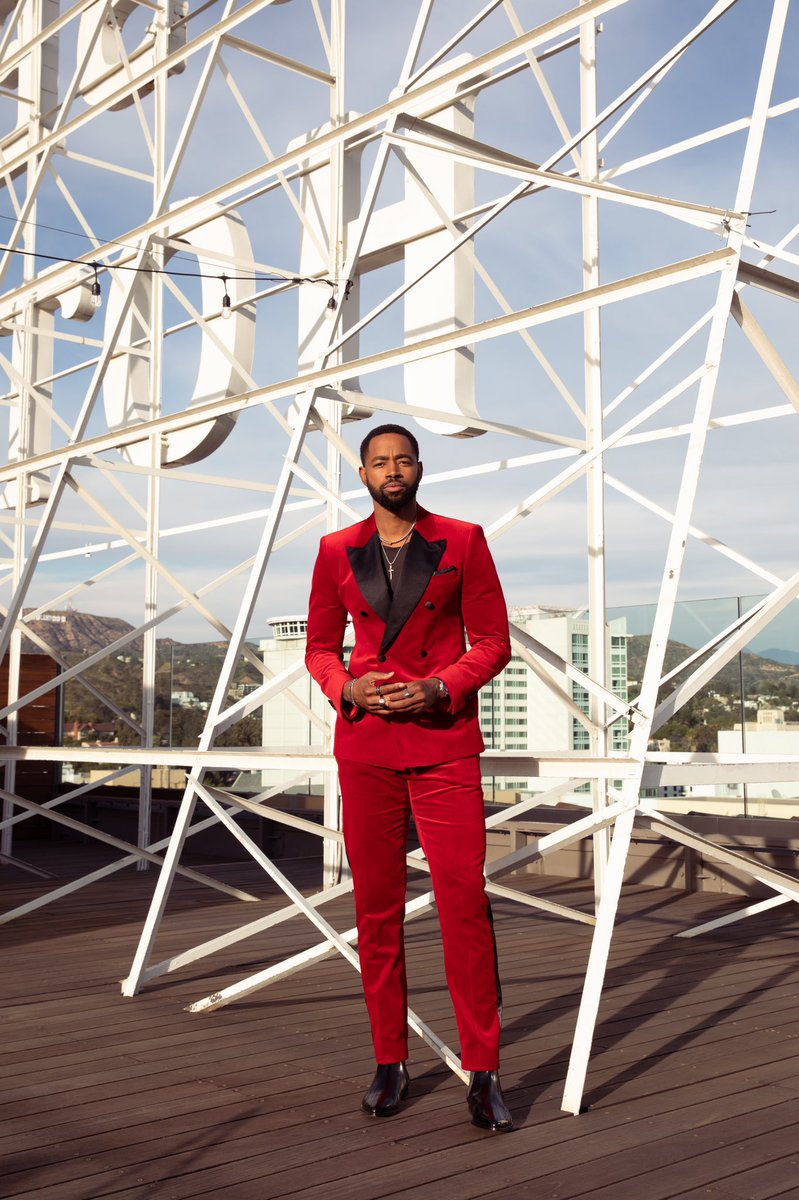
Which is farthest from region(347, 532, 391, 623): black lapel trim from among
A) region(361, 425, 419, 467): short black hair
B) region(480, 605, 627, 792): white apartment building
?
region(480, 605, 627, 792): white apartment building

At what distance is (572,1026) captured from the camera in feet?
14.4

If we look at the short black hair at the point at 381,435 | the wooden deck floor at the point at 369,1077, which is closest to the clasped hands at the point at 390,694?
the short black hair at the point at 381,435

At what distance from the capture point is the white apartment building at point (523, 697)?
7879mm

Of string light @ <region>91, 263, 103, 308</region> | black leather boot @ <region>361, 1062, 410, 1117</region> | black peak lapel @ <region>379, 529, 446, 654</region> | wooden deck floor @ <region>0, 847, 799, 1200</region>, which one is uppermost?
string light @ <region>91, 263, 103, 308</region>

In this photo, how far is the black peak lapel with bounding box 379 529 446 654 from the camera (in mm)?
3375

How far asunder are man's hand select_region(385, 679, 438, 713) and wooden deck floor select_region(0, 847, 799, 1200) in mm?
1097

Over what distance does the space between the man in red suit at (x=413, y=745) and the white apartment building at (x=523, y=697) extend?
4.06 metres

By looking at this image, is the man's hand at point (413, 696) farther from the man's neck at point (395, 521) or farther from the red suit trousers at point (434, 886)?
the man's neck at point (395, 521)

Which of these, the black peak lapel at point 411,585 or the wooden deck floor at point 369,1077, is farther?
the black peak lapel at point 411,585

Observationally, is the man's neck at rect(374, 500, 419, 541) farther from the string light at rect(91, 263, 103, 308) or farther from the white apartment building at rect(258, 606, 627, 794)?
the string light at rect(91, 263, 103, 308)

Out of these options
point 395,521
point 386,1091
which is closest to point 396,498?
point 395,521

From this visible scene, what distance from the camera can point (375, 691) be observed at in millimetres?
3264

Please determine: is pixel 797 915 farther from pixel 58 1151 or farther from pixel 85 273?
pixel 85 273

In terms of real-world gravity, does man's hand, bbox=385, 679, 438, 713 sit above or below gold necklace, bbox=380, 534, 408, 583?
below
